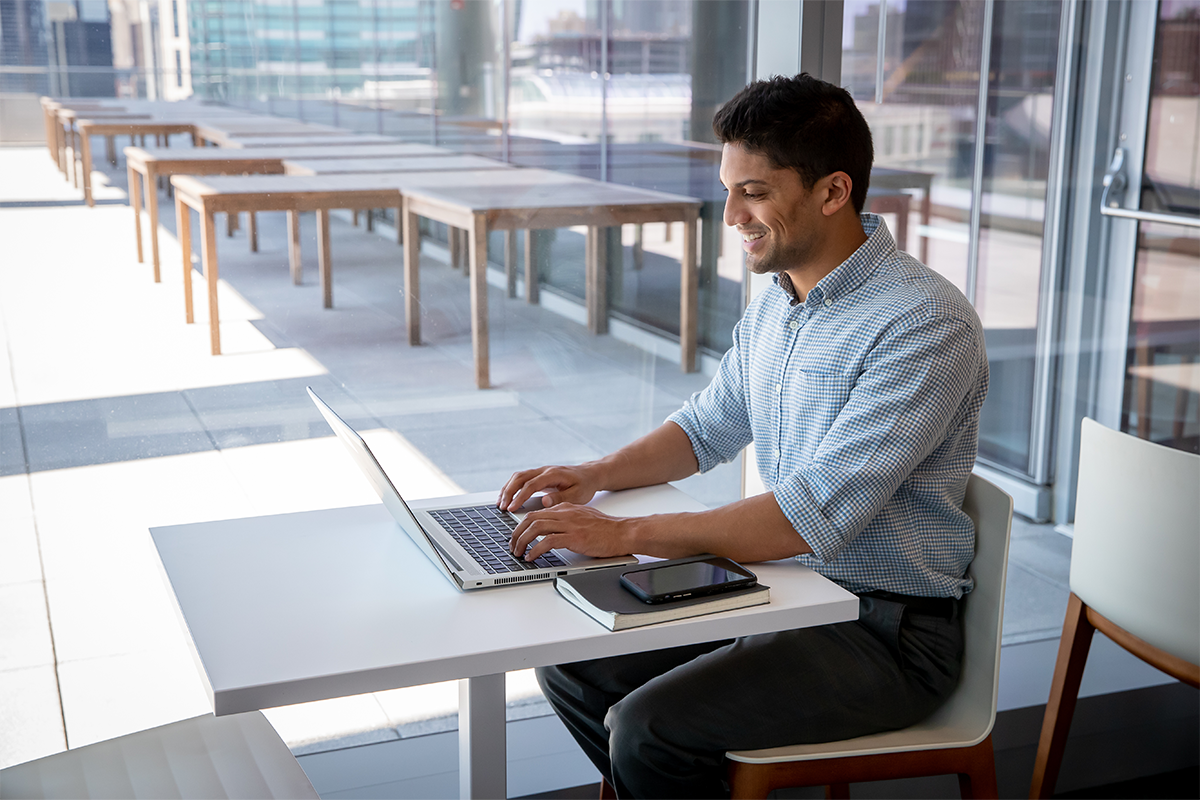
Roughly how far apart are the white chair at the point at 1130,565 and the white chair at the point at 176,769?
4.33 feet

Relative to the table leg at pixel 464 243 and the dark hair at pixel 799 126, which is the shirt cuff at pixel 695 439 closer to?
the dark hair at pixel 799 126

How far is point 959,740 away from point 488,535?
2.30ft

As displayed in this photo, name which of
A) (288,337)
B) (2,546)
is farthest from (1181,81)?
(2,546)

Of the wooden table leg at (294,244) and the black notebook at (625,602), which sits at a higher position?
the wooden table leg at (294,244)

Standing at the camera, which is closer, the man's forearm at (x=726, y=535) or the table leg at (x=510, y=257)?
the man's forearm at (x=726, y=535)

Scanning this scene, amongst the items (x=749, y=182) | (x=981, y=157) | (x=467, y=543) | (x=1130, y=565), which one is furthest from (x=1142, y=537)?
(x=981, y=157)

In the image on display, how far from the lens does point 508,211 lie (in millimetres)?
2355

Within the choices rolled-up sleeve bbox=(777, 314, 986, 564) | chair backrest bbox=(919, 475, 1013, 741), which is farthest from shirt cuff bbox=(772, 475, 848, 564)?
chair backrest bbox=(919, 475, 1013, 741)

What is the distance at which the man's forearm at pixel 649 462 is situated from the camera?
5.84ft

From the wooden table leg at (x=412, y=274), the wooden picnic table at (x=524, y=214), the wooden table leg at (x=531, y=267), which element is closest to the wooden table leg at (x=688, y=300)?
the wooden picnic table at (x=524, y=214)

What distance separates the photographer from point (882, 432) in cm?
151

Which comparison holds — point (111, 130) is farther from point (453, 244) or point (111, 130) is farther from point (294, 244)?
point (453, 244)

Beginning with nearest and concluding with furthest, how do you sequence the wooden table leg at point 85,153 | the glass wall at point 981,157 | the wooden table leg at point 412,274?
1. the wooden table leg at point 85,153
2. the wooden table leg at point 412,274
3. the glass wall at point 981,157

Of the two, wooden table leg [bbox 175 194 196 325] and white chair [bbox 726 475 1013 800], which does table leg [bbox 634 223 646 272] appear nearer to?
wooden table leg [bbox 175 194 196 325]
